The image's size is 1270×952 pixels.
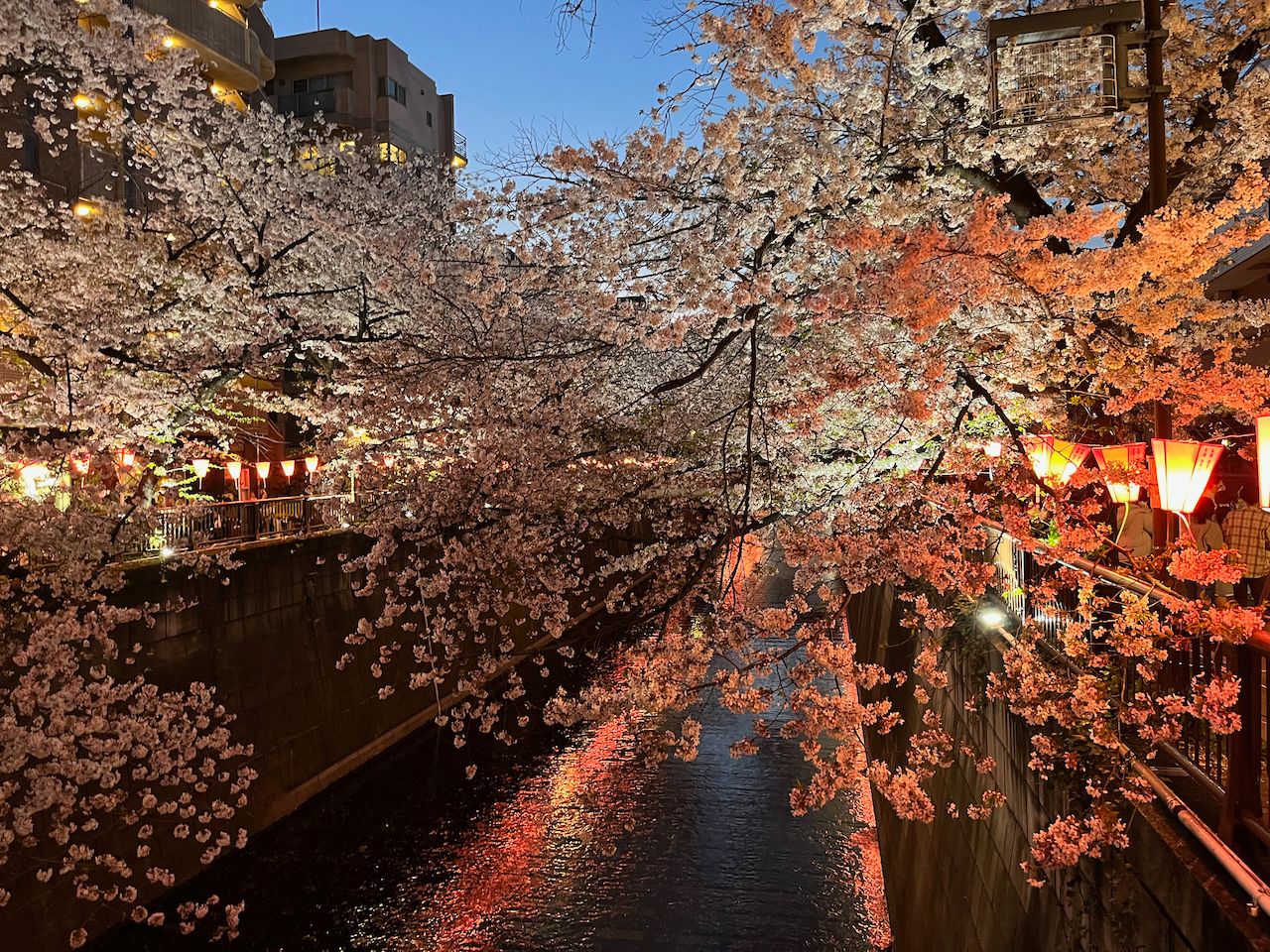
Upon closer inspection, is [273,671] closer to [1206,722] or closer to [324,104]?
[1206,722]

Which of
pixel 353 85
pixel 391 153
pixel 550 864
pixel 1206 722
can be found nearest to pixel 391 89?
pixel 353 85

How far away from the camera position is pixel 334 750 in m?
15.7

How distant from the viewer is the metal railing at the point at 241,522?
12656mm

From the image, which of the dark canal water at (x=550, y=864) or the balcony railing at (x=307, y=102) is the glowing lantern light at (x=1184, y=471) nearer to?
the dark canal water at (x=550, y=864)

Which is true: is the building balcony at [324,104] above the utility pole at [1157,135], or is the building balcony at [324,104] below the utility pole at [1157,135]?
above

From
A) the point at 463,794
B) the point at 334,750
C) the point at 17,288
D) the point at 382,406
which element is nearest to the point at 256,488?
the point at 17,288

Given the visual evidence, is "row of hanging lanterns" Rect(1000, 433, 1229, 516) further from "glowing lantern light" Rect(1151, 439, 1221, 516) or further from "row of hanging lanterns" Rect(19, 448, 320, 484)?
"row of hanging lanterns" Rect(19, 448, 320, 484)

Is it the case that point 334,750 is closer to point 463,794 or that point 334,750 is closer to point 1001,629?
point 463,794

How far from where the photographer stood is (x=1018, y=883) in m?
5.44

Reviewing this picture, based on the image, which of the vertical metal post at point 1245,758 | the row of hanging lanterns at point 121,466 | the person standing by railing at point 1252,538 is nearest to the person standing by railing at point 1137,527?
the person standing by railing at point 1252,538

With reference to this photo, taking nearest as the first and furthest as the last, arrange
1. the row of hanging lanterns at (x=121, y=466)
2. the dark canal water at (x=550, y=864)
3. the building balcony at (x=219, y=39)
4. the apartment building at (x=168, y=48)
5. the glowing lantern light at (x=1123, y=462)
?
the glowing lantern light at (x=1123, y=462)
the dark canal water at (x=550, y=864)
the row of hanging lanterns at (x=121, y=466)
the apartment building at (x=168, y=48)
the building balcony at (x=219, y=39)

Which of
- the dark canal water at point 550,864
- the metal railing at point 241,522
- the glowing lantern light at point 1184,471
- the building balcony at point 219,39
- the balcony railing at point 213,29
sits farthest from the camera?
the building balcony at point 219,39

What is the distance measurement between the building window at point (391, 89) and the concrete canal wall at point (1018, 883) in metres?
40.8

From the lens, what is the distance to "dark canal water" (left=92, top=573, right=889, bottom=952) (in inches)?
436
